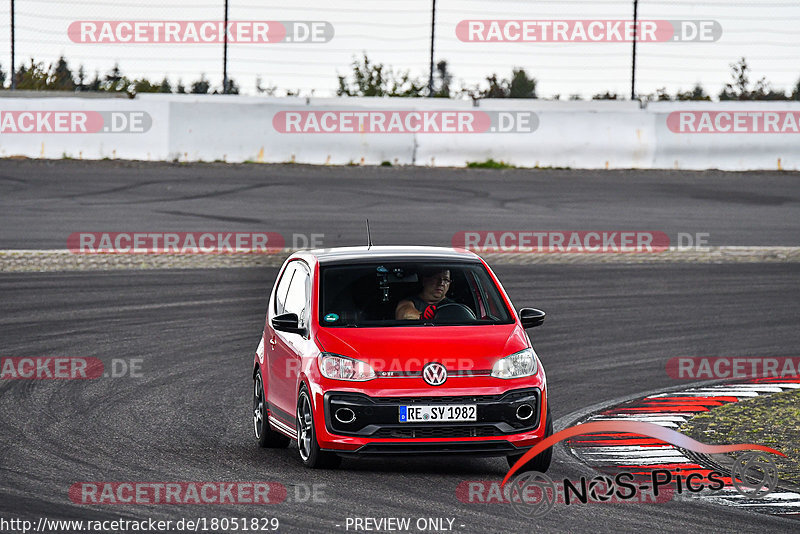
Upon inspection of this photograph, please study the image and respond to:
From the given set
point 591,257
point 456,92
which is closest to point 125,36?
point 456,92

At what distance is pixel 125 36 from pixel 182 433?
62.0 feet

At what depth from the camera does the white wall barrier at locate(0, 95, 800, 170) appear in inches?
1117

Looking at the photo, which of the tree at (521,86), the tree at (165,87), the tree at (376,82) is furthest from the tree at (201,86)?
the tree at (521,86)

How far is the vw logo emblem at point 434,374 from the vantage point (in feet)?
28.3

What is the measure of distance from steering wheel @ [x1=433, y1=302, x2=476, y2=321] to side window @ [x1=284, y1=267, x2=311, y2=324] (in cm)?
94

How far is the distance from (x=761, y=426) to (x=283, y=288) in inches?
156

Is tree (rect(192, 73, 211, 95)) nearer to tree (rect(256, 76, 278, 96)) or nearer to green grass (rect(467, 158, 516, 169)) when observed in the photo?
tree (rect(256, 76, 278, 96))

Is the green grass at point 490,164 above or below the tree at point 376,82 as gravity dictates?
below

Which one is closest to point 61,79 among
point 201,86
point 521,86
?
point 201,86

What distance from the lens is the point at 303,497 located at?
8078 millimetres

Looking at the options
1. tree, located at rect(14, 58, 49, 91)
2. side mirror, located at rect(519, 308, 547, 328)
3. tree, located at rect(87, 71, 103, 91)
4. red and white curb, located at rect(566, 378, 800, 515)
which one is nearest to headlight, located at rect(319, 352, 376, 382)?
side mirror, located at rect(519, 308, 547, 328)

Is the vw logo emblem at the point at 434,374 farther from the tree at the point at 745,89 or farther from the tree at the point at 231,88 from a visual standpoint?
Answer: the tree at the point at 745,89

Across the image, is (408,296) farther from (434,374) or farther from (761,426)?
(761,426)

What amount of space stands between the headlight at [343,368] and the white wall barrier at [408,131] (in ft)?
65.1
